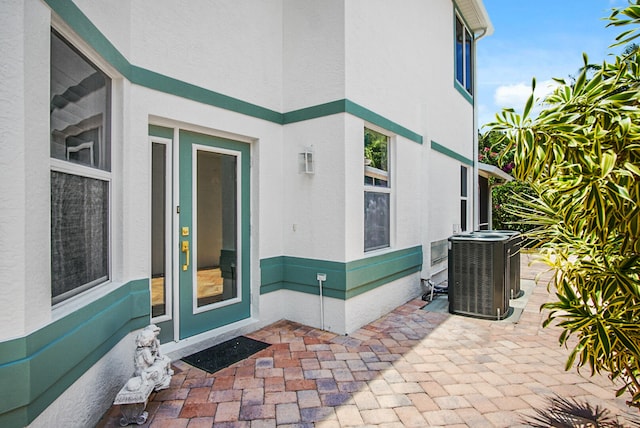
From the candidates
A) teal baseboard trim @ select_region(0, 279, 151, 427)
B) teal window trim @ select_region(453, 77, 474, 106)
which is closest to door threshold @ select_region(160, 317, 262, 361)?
teal baseboard trim @ select_region(0, 279, 151, 427)

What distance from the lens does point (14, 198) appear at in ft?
6.48

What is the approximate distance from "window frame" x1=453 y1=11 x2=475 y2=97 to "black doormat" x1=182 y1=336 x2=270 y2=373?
26.7 ft

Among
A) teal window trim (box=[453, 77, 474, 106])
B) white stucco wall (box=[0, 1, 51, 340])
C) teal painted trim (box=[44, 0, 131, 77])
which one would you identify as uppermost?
teal window trim (box=[453, 77, 474, 106])

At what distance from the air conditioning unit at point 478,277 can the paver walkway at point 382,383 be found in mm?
541

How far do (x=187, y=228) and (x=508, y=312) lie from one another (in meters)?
4.99

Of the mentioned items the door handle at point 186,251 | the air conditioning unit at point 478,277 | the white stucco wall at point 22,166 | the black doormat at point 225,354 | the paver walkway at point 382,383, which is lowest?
the paver walkway at point 382,383

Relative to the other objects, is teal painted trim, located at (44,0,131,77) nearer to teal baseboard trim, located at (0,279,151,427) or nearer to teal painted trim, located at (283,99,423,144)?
teal baseboard trim, located at (0,279,151,427)

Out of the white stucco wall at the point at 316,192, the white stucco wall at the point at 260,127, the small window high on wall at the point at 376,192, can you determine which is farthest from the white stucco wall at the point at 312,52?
the small window high on wall at the point at 376,192

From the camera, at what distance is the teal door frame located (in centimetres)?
406

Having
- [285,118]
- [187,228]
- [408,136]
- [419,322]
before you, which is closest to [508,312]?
[419,322]

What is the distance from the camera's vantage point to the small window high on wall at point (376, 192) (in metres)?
5.37

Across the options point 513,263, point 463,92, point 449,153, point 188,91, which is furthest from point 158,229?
point 463,92

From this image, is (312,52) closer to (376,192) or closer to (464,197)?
(376,192)

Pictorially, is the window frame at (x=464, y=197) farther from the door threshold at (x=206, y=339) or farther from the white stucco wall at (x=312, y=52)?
the door threshold at (x=206, y=339)
